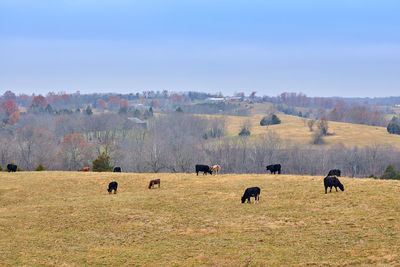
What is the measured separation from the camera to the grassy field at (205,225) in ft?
61.5

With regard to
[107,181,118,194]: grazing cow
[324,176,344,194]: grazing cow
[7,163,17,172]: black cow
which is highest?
[324,176,344,194]: grazing cow

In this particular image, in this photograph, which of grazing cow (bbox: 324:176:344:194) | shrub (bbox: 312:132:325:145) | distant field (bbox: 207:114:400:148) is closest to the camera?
grazing cow (bbox: 324:176:344:194)

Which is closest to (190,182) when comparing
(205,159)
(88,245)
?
(88,245)

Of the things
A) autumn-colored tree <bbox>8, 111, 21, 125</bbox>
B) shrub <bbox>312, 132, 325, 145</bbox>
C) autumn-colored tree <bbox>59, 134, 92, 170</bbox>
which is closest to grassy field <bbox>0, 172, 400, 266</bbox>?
autumn-colored tree <bbox>59, 134, 92, 170</bbox>

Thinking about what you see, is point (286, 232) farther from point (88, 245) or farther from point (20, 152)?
point (20, 152)

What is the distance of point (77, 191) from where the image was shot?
3681cm

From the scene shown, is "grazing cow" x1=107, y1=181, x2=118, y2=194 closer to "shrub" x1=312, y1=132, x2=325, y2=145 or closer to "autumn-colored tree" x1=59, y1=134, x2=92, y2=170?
"autumn-colored tree" x1=59, y1=134, x2=92, y2=170

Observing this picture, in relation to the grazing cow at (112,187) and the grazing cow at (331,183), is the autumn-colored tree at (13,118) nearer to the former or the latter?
the grazing cow at (112,187)

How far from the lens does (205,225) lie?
2417 cm

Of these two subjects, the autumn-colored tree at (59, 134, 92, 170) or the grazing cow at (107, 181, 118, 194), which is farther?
the autumn-colored tree at (59, 134, 92, 170)

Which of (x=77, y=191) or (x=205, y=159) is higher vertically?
(x=77, y=191)

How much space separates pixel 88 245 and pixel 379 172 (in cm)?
8768

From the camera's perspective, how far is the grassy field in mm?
18750

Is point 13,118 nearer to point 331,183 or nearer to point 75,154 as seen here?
point 75,154
